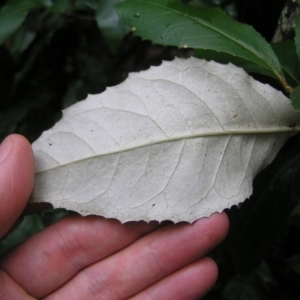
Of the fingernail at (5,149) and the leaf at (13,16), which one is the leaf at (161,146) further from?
the leaf at (13,16)

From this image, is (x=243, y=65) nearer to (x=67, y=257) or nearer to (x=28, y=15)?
(x=67, y=257)

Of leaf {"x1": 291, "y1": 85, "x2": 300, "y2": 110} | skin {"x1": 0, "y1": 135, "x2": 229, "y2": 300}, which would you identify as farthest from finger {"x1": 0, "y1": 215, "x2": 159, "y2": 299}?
leaf {"x1": 291, "y1": 85, "x2": 300, "y2": 110}

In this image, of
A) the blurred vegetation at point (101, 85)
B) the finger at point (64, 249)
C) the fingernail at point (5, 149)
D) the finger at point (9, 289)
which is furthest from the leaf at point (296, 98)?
the finger at point (9, 289)

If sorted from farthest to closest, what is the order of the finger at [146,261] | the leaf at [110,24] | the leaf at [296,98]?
the leaf at [110,24]
the finger at [146,261]
the leaf at [296,98]

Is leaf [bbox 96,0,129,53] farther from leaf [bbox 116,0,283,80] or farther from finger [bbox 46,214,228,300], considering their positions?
finger [bbox 46,214,228,300]

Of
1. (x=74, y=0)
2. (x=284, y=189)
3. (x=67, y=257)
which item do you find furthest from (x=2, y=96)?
→ (x=284, y=189)

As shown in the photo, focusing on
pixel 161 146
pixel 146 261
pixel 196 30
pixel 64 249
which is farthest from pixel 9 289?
pixel 196 30
